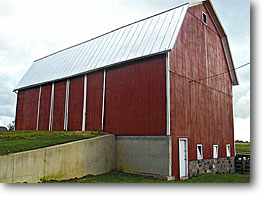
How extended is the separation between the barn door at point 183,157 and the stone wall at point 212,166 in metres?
0.57

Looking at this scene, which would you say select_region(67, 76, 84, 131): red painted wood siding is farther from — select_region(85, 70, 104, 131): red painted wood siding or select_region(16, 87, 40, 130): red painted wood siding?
select_region(16, 87, 40, 130): red painted wood siding

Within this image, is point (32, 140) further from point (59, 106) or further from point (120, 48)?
point (120, 48)

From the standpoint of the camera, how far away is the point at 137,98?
14648 mm

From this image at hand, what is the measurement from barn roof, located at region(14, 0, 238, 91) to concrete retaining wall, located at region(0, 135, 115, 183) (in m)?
4.99

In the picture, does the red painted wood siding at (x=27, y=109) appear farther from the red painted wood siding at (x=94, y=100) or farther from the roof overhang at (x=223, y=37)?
the roof overhang at (x=223, y=37)

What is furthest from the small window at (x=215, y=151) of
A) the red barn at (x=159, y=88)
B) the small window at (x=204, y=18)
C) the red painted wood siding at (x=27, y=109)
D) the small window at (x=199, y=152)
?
the red painted wood siding at (x=27, y=109)

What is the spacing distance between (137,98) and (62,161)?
16.6 ft

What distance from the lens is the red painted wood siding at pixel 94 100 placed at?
1675cm

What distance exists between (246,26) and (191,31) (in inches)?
267

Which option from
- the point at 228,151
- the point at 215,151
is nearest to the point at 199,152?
the point at 215,151

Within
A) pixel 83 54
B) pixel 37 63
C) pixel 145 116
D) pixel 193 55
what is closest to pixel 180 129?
pixel 145 116

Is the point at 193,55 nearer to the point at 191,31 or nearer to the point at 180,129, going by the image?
the point at 191,31

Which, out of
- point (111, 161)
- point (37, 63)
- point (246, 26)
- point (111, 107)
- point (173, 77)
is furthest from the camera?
point (37, 63)
